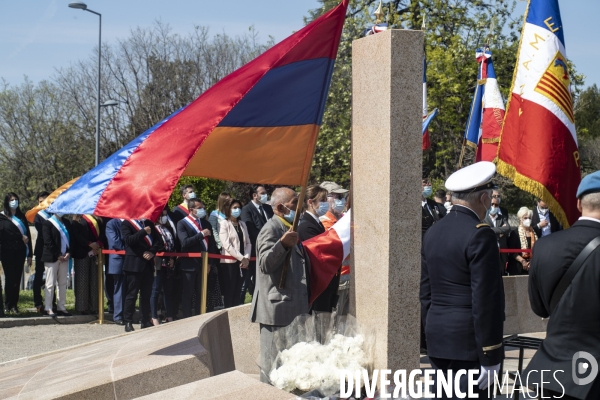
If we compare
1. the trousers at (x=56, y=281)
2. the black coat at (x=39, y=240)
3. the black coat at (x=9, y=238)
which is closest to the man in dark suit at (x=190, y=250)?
the trousers at (x=56, y=281)

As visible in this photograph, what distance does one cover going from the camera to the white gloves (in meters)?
4.83

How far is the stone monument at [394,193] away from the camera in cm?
561

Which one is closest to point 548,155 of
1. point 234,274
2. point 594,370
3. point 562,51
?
point 562,51

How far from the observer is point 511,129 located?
8.05 meters

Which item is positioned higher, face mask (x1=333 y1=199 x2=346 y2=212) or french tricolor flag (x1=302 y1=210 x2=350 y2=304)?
face mask (x1=333 y1=199 x2=346 y2=212)

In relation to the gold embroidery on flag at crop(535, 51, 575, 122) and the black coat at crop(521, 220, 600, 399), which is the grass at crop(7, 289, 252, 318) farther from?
the black coat at crop(521, 220, 600, 399)

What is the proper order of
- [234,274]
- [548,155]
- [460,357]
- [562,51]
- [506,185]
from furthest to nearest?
[506,185] → [234,274] → [562,51] → [548,155] → [460,357]

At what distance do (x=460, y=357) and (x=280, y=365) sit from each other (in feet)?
4.14

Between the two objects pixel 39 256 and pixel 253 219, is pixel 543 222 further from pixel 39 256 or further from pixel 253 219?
pixel 39 256

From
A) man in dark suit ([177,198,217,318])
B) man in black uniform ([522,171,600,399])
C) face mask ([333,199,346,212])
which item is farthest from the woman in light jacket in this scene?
man in black uniform ([522,171,600,399])

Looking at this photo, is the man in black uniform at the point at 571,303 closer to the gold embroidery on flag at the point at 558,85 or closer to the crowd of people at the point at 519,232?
the gold embroidery on flag at the point at 558,85

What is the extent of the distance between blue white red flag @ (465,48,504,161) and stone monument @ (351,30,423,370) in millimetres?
5579

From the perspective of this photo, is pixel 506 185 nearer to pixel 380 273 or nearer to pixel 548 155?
pixel 548 155

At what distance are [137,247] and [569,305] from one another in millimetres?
9642
